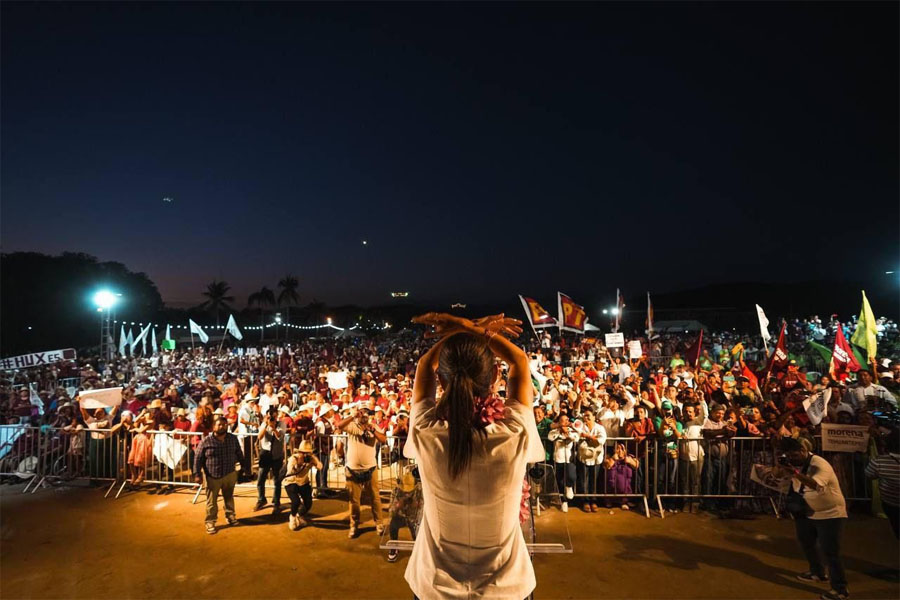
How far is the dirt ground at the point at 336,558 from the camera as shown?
202 inches

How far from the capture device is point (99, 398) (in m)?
10.0

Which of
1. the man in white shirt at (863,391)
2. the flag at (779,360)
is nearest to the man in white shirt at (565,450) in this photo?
the man in white shirt at (863,391)

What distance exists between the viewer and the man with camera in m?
6.63

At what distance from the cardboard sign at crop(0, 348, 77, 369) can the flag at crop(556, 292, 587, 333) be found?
14458 mm

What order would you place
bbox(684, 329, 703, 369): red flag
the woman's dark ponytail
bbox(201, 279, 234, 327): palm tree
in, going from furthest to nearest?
1. bbox(201, 279, 234, 327): palm tree
2. bbox(684, 329, 703, 369): red flag
3. the woman's dark ponytail

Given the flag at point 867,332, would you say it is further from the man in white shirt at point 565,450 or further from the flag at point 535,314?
the man in white shirt at point 565,450

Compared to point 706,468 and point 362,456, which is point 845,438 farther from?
point 362,456

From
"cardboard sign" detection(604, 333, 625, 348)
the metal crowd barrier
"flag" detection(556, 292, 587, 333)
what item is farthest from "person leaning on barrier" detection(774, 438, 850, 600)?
"flag" detection(556, 292, 587, 333)

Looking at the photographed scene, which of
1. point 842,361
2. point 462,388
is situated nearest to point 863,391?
point 842,361

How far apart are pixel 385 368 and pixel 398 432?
12811 mm

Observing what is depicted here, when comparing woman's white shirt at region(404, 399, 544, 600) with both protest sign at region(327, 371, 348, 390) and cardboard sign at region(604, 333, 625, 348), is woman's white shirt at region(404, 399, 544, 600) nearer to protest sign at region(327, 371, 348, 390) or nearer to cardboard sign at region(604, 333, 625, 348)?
protest sign at region(327, 371, 348, 390)

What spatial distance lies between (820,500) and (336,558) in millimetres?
5174

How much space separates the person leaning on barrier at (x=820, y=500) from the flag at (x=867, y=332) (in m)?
8.08

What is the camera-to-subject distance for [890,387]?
32.2 feet
